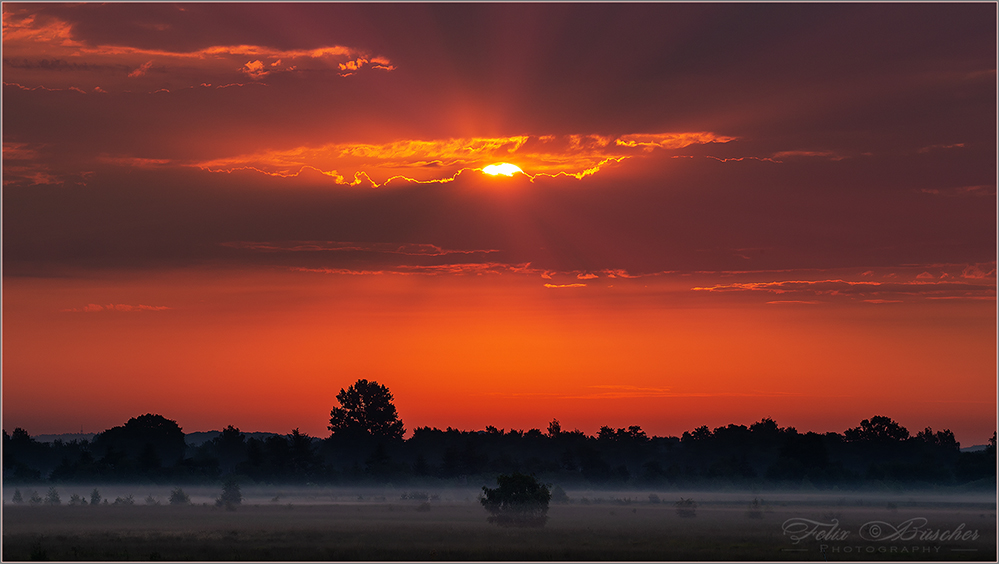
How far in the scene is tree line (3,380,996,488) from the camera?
15512 cm

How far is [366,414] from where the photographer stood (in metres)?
190

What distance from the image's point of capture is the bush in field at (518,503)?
82.9 meters

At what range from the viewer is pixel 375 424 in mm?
189375

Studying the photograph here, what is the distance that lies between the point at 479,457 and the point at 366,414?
95.6ft

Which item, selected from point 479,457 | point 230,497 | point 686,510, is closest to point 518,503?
point 686,510

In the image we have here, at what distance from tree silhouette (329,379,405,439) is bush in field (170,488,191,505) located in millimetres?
57170

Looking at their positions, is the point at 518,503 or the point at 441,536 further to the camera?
the point at 518,503

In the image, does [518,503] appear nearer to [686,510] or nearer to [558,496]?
[686,510]

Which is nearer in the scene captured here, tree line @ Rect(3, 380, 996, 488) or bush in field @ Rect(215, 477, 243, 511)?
bush in field @ Rect(215, 477, 243, 511)

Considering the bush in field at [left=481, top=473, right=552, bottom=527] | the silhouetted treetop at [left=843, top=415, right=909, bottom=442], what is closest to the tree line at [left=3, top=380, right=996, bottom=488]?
the silhouetted treetop at [left=843, top=415, right=909, bottom=442]

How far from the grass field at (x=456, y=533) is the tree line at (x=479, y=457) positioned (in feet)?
102

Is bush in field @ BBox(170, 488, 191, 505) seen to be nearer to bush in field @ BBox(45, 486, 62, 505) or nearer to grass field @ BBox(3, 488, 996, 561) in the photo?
grass field @ BBox(3, 488, 996, 561)

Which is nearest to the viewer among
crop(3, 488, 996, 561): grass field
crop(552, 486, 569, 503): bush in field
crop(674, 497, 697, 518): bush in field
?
crop(3, 488, 996, 561): grass field

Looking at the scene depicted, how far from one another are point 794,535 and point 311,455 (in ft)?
329
